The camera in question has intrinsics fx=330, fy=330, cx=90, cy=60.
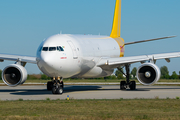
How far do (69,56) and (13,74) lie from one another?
15.9ft

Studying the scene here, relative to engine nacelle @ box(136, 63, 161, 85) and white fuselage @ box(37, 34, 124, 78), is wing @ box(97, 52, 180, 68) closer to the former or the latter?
white fuselage @ box(37, 34, 124, 78)

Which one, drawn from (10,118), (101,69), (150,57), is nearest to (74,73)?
(101,69)

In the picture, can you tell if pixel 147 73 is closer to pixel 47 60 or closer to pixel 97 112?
pixel 47 60

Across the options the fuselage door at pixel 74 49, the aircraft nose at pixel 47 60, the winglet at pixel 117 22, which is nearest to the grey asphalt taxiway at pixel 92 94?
the aircraft nose at pixel 47 60

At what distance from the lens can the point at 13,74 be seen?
926 inches

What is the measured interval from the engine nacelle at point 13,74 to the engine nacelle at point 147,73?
8.23 metres

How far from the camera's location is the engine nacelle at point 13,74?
23205mm

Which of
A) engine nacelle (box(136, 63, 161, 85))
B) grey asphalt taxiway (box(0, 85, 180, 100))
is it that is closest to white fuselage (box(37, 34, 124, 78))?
grey asphalt taxiway (box(0, 85, 180, 100))

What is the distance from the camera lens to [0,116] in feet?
37.3

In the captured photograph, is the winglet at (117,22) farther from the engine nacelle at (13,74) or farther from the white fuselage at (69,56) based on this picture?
the engine nacelle at (13,74)

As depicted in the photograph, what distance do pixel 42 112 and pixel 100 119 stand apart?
2.78 metres

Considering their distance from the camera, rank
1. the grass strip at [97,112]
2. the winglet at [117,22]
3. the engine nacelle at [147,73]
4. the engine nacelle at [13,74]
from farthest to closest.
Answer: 1. the winglet at [117,22]
2. the engine nacelle at [147,73]
3. the engine nacelle at [13,74]
4. the grass strip at [97,112]

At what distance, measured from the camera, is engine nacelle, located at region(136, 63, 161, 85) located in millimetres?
23453

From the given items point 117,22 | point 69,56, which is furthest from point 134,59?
point 117,22
